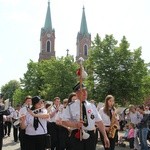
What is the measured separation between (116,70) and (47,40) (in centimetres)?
6988

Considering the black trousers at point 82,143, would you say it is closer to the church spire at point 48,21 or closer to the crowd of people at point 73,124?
the crowd of people at point 73,124

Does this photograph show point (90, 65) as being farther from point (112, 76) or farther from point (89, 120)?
point (89, 120)

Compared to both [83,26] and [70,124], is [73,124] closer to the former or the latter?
[70,124]

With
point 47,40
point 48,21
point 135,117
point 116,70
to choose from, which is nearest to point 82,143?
point 135,117

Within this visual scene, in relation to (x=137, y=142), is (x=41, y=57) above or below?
above

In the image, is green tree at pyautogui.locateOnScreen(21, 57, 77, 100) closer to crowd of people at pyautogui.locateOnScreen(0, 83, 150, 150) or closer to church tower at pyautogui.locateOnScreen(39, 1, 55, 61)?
church tower at pyautogui.locateOnScreen(39, 1, 55, 61)

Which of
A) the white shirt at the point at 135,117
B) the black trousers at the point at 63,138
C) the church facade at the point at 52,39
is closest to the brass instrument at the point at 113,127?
the black trousers at the point at 63,138

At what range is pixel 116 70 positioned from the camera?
127ft

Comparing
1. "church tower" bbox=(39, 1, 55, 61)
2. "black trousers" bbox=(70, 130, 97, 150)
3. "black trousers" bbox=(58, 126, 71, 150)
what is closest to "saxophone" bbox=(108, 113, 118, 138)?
"black trousers" bbox=(58, 126, 71, 150)

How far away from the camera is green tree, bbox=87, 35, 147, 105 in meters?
37.9

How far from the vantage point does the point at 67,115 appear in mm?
7656

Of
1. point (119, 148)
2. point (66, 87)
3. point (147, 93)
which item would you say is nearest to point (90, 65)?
point (147, 93)

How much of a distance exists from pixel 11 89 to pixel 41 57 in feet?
98.7

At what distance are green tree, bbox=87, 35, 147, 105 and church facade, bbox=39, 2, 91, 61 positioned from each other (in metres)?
63.7
